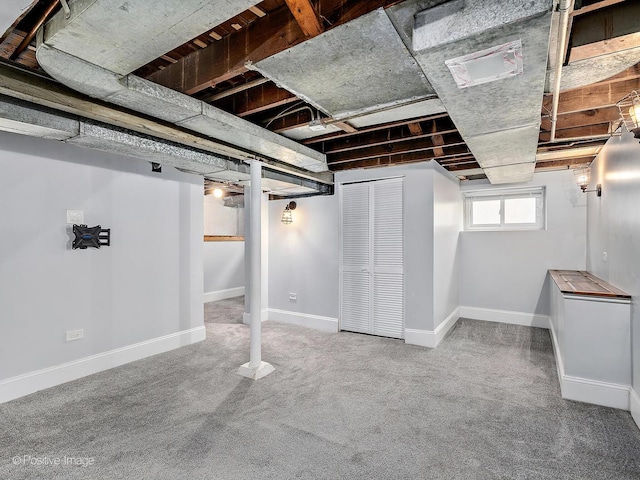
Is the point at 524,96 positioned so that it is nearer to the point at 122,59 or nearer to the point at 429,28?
the point at 429,28

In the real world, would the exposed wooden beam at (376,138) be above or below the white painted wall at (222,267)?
above

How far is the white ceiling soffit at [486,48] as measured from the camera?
1.27 m

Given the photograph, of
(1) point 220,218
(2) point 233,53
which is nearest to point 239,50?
(2) point 233,53

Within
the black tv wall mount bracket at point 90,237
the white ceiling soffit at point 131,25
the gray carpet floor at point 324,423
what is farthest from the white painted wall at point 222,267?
the white ceiling soffit at point 131,25

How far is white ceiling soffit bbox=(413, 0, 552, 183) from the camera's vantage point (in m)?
1.27

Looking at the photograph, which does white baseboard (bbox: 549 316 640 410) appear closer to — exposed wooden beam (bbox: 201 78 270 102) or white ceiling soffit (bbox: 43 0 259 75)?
exposed wooden beam (bbox: 201 78 270 102)

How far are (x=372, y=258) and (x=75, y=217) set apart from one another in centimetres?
344

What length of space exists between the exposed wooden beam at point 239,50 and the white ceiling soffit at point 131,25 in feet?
1.22

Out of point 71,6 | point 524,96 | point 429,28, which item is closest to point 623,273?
point 524,96

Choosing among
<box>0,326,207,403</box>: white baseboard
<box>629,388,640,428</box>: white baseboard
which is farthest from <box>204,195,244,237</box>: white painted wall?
<box>629,388,640,428</box>: white baseboard

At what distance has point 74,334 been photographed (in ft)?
10.5

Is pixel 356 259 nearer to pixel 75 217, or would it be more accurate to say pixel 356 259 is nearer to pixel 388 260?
Result: pixel 388 260

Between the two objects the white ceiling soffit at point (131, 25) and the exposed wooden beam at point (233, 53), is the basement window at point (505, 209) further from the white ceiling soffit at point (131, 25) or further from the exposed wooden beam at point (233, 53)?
the white ceiling soffit at point (131, 25)

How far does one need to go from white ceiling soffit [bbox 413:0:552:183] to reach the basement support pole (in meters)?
2.00
